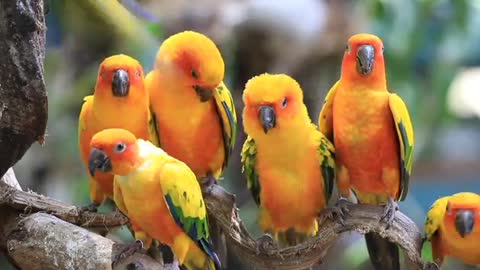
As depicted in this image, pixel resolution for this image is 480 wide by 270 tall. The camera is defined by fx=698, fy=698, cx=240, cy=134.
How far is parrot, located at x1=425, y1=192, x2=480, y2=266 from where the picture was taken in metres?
1.31

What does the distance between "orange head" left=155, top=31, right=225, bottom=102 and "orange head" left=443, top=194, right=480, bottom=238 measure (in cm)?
50

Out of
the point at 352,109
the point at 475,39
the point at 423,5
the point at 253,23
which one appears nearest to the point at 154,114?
the point at 352,109

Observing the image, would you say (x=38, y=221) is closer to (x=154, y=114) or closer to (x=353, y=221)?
(x=154, y=114)

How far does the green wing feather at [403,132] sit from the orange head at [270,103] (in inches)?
7.0

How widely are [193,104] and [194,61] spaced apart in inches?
4.1

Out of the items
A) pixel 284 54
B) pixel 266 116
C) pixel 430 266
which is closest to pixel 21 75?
pixel 266 116

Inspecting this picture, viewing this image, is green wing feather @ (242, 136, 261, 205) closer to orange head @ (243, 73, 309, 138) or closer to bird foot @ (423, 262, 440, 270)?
orange head @ (243, 73, 309, 138)

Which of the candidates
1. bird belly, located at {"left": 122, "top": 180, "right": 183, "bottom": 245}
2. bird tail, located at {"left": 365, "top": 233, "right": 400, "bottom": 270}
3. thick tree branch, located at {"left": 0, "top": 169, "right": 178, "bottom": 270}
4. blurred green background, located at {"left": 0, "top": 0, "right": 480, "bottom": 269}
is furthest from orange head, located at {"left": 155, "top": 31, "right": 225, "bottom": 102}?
blurred green background, located at {"left": 0, "top": 0, "right": 480, "bottom": 269}

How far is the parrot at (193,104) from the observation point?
4.08 feet

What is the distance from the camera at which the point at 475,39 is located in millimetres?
3059

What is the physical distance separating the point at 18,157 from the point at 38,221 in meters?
0.13

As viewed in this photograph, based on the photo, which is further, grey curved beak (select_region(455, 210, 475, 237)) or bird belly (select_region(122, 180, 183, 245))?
grey curved beak (select_region(455, 210, 475, 237))


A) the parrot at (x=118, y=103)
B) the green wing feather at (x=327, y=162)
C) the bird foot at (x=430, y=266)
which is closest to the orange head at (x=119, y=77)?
the parrot at (x=118, y=103)

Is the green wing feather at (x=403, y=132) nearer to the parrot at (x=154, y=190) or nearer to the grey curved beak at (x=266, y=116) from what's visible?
the grey curved beak at (x=266, y=116)
